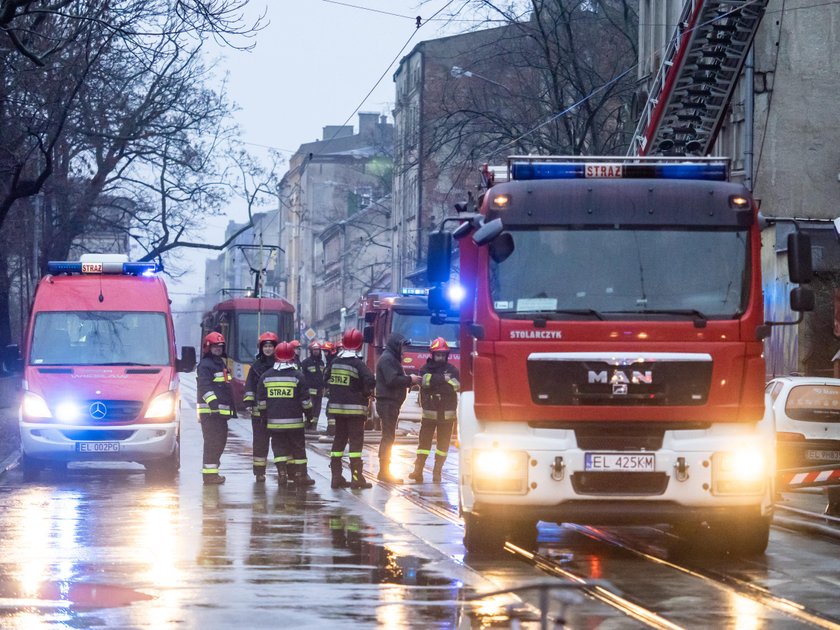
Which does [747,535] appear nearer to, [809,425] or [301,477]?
[809,425]

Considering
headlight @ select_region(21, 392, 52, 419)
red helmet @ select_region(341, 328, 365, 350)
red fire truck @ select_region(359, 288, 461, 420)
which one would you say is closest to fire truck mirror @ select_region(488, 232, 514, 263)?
red helmet @ select_region(341, 328, 365, 350)

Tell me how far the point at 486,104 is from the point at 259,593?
34.8 m

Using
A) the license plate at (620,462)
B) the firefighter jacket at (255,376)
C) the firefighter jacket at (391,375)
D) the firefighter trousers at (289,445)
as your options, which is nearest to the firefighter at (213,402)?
the firefighter jacket at (255,376)

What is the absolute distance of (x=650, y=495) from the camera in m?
11.7

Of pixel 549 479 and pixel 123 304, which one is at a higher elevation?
pixel 123 304

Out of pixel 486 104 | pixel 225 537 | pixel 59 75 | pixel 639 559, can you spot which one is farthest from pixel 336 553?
pixel 486 104

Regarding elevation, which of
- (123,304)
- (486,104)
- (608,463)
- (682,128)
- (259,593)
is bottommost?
(259,593)

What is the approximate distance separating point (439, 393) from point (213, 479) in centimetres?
295

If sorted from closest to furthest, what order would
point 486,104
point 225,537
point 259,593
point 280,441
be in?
1. point 259,593
2. point 225,537
3. point 280,441
4. point 486,104

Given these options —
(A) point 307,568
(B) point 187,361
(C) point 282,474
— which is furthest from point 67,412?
(A) point 307,568

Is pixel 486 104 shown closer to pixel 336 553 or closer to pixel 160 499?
pixel 160 499

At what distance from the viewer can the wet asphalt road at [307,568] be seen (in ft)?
29.5

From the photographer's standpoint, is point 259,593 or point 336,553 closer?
point 259,593

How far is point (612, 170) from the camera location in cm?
1233
